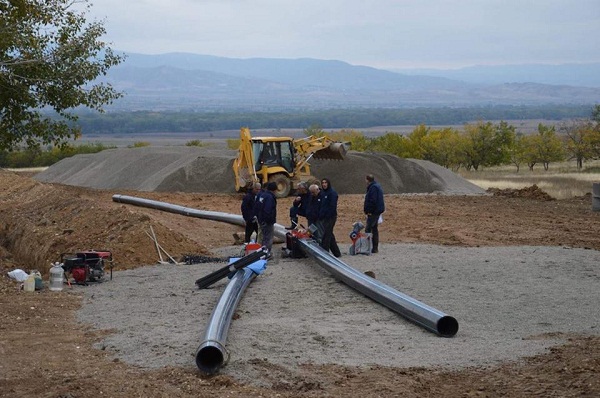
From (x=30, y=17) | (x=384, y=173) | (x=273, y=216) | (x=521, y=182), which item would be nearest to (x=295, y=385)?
(x=273, y=216)

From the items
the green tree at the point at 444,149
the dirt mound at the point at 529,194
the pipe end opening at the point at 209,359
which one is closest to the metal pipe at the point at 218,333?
the pipe end opening at the point at 209,359

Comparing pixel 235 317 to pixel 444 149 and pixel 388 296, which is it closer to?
pixel 388 296

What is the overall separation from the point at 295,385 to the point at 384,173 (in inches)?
1283

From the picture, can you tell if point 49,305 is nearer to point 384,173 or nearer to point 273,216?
point 273,216

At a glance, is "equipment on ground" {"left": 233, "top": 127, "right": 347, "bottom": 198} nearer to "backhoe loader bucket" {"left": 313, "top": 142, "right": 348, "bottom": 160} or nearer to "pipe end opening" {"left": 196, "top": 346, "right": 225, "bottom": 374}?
"backhoe loader bucket" {"left": 313, "top": 142, "right": 348, "bottom": 160}

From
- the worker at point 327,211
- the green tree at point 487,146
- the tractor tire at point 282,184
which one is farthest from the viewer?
the green tree at point 487,146

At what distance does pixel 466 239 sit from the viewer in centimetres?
2348

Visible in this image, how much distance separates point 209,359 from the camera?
1033cm

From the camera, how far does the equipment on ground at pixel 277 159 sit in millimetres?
33625

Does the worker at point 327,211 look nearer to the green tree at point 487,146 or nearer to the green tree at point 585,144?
the green tree at point 487,146

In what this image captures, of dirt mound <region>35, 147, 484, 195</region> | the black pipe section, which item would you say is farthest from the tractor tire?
the black pipe section

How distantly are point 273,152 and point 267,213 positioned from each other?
52.6ft

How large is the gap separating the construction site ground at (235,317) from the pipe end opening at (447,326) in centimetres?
13

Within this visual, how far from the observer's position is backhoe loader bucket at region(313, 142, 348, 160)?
35.7m
